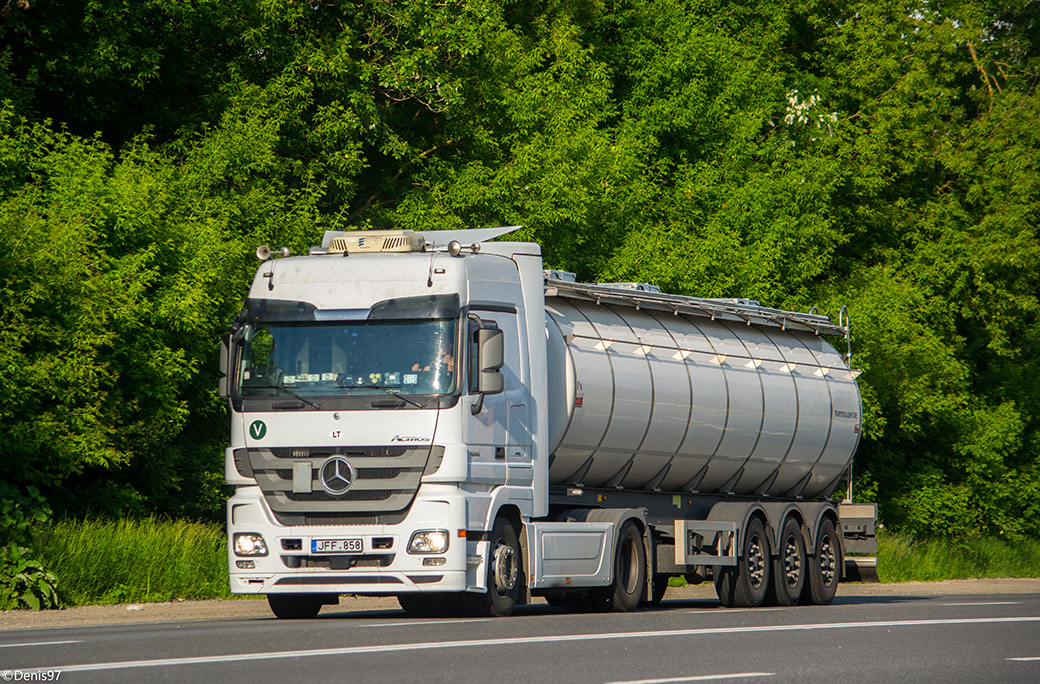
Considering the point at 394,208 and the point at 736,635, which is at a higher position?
the point at 394,208

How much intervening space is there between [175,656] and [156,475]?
12938 millimetres

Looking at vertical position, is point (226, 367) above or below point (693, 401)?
above

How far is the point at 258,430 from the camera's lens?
14.3 meters

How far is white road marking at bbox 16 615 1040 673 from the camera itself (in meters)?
9.73

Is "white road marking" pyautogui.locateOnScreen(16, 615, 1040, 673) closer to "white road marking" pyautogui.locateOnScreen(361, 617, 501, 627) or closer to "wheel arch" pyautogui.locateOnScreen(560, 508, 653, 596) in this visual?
"white road marking" pyautogui.locateOnScreen(361, 617, 501, 627)

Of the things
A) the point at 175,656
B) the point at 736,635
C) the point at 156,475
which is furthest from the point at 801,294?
the point at 175,656

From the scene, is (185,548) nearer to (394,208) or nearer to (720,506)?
(720,506)

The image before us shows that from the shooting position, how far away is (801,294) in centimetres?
3191

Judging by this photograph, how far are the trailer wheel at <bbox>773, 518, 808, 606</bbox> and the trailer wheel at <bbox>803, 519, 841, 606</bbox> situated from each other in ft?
0.46

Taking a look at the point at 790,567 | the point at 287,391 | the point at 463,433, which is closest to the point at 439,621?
the point at 463,433

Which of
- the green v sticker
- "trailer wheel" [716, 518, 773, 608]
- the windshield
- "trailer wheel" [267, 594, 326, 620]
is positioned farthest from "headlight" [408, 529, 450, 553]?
"trailer wheel" [716, 518, 773, 608]

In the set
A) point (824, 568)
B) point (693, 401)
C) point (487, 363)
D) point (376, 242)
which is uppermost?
point (376, 242)

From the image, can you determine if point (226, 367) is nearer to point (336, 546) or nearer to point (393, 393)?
point (393, 393)

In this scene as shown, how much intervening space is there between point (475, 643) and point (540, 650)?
0.64 m
